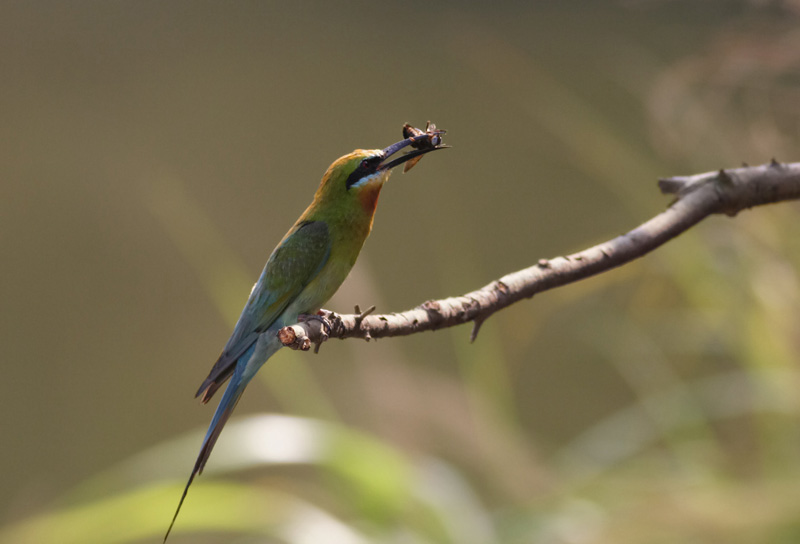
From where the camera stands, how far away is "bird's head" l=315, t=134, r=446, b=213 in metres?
1.56

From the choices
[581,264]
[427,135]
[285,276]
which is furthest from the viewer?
[285,276]

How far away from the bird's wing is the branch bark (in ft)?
0.96

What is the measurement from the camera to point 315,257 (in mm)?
1572

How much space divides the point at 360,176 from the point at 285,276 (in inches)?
9.4

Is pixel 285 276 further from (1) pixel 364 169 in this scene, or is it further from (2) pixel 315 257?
(1) pixel 364 169

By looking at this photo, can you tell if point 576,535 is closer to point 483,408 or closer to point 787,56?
point 483,408

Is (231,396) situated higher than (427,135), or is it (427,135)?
(427,135)

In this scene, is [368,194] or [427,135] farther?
[368,194]

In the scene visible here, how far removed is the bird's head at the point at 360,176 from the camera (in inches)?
61.6

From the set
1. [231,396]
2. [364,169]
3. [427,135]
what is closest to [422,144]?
[427,135]

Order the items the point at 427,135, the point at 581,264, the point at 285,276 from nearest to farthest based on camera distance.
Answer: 1. the point at 581,264
2. the point at 427,135
3. the point at 285,276

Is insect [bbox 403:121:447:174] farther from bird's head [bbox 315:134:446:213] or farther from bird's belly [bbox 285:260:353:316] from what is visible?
bird's belly [bbox 285:260:353:316]

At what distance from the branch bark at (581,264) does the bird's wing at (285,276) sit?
0.29 m

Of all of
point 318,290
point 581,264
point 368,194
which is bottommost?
point 581,264
